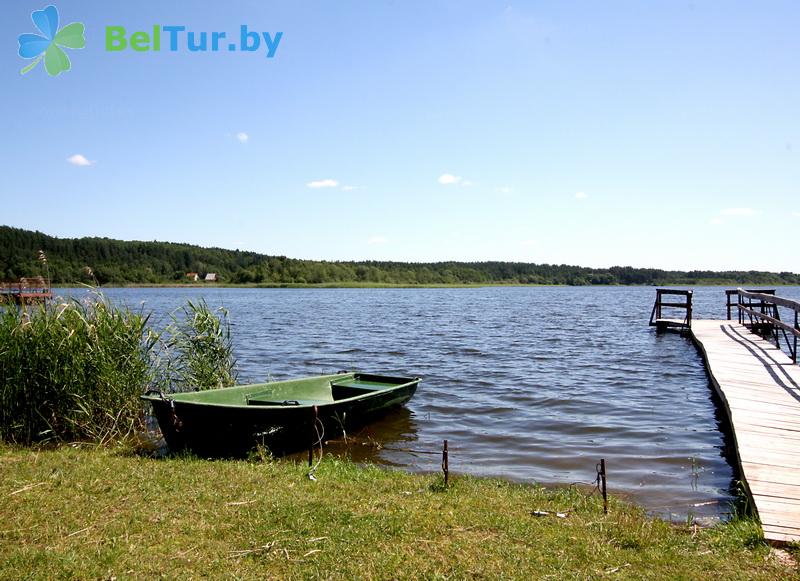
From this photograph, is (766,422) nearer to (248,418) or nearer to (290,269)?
(248,418)

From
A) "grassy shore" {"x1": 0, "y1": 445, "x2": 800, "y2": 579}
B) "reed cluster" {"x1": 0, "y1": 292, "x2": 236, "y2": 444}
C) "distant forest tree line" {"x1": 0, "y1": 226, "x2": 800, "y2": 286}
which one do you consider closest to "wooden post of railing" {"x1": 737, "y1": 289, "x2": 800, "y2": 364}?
"grassy shore" {"x1": 0, "y1": 445, "x2": 800, "y2": 579}

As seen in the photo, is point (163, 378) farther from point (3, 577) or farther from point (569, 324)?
point (569, 324)

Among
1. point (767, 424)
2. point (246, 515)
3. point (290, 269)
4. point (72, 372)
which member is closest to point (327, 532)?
point (246, 515)

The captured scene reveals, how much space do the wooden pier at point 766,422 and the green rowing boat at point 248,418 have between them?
5381 millimetres

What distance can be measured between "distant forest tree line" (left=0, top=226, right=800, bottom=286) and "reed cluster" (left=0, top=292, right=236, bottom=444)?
80.3 meters

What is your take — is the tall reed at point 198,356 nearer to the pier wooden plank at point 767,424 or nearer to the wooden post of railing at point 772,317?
the pier wooden plank at point 767,424

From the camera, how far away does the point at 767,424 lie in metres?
8.43

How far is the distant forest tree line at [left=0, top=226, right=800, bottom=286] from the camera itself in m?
104

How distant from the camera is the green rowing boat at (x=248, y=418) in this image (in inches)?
338

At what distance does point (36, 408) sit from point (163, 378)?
8.62 feet

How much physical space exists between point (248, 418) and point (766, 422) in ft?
24.3

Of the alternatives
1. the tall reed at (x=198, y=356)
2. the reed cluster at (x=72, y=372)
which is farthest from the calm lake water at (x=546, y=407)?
the reed cluster at (x=72, y=372)

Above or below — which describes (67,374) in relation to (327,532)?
above

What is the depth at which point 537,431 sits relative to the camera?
1193 cm
